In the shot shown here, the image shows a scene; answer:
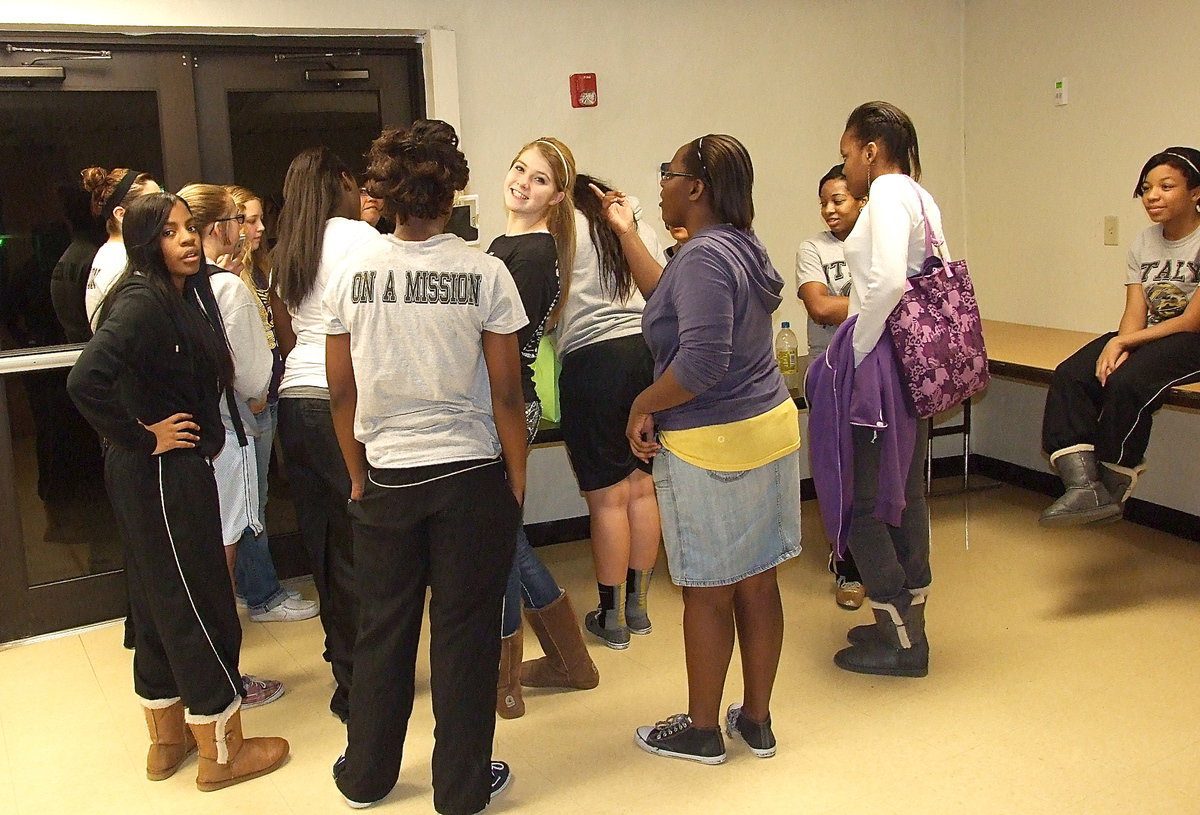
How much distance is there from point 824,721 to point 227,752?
1.49 metres

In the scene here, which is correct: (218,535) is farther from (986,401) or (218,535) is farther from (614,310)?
(986,401)

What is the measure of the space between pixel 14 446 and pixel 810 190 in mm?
3290

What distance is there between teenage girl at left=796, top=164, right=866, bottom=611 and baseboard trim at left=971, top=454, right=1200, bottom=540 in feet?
4.86

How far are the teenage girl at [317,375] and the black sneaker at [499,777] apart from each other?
50cm

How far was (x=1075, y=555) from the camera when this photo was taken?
3.98m

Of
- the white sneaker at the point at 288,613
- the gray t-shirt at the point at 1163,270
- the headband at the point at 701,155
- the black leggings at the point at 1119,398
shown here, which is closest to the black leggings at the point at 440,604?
the headband at the point at 701,155

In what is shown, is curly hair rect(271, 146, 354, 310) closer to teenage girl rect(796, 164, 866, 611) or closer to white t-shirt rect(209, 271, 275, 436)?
white t-shirt rect(209, 271, 275, 436)

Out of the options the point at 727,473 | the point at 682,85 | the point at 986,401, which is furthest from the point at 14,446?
the point at 986,401

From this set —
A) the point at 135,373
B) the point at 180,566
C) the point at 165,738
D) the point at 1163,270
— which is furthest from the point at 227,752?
the point at 1163,270

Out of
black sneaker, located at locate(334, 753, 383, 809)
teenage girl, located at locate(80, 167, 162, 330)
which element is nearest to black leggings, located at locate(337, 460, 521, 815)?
black sneaker, located at locate(334, 753, 383, 809)

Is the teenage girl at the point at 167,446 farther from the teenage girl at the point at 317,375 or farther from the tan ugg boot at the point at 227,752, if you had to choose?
the teenage girl at the point at 317,375

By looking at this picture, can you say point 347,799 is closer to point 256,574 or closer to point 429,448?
point 429,448

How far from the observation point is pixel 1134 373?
3.42 m

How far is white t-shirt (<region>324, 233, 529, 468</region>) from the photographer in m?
2.12
